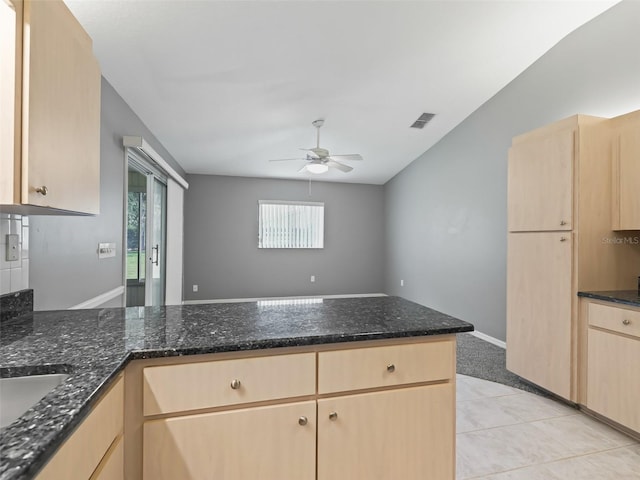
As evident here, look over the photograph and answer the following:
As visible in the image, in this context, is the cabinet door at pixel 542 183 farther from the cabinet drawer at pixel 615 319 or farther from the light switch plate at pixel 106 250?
the light switch plate at pixel 106 250

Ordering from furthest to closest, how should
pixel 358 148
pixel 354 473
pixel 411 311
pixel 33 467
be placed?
pixel 358 148
pixel 411 311
pixel 354 473
pixel 33 467

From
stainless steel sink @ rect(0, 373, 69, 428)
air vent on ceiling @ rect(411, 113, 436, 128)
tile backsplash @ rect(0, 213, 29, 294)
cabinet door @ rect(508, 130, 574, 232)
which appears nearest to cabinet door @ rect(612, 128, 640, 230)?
cabinet door @ rect(508, 130, 574, 232)

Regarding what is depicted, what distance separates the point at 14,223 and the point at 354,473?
69.5 inches

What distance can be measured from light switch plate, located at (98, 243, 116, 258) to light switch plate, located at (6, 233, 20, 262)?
3.47ft

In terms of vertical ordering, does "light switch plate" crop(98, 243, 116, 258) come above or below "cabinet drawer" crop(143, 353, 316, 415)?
above

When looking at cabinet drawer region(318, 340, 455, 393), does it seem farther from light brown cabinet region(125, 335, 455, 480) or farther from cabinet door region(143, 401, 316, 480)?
cabinet door region(143, 401, 316, 480)

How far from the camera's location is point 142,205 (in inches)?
138

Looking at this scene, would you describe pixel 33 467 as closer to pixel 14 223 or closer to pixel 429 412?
pixel 429 412

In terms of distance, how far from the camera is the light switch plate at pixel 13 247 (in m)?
1.35

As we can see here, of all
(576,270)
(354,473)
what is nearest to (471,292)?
(576,270)

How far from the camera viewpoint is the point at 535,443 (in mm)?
1979

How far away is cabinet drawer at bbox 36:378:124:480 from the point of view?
0.61 metres

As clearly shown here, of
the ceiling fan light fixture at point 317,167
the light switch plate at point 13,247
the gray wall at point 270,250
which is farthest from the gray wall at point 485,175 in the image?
the light switch plate at point 13,247

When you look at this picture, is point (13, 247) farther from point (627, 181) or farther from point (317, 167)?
point (627, 181)
